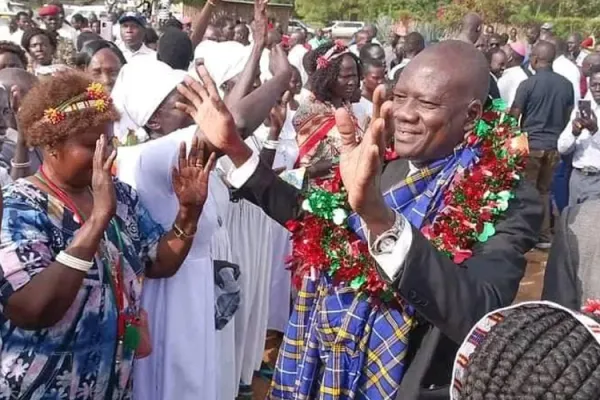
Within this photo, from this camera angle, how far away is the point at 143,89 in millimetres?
3234

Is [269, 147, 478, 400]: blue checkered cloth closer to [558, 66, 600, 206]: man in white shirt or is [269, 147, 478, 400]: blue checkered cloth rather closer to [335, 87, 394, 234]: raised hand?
[335, 87, 394, 234]: raised hand

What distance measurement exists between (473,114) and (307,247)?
2.15ft

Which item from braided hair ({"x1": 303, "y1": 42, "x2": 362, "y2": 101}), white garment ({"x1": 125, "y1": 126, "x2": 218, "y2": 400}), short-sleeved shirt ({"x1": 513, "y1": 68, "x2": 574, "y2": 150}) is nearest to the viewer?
white garment ({"x1": 125, "y1": 126, "x2": 218, "y2": 400})

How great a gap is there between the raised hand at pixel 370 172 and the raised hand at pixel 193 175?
951mm

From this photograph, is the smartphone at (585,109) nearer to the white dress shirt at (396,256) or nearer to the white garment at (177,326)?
the white garment at (177,326)

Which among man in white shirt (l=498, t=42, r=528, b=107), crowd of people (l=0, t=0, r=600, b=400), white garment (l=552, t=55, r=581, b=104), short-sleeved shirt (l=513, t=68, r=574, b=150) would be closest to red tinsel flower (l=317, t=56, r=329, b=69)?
crowd of people (l=0, t=0, r=600, b=400)

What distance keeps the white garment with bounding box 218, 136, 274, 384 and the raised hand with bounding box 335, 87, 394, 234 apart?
2802 millimetres

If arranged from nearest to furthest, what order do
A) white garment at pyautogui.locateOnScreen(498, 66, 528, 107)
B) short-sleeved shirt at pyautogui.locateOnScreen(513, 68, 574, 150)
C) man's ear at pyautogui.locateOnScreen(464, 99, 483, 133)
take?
man's ear at pyautogui.locateOnScreen(464, 99, 483, 133), short-sleeved shirt at pyautogui.locateOnScreen(513, 68, 574, 150), white garment at pyautogui.locateOnScreen(498, 66, 528, 107)

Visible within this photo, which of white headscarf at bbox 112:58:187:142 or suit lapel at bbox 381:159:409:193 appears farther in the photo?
white headscarf at bbox 112:58:187:142

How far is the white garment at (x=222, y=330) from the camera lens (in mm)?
3566

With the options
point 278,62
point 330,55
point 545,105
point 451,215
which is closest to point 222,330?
point 278,62

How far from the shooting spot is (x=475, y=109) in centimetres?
233

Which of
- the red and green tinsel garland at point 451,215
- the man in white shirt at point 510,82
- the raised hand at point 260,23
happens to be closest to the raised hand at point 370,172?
the red and green tinsel garland at point 451,215

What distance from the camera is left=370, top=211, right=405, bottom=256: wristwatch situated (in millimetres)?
1914
